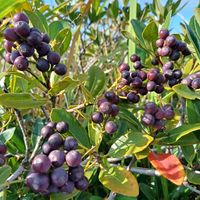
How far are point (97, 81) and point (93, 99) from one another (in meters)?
0.04

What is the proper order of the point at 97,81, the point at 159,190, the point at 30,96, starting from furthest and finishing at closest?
the point at 159,190 < the point at 97,81 < the point at 30,96

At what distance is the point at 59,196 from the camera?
708 mm

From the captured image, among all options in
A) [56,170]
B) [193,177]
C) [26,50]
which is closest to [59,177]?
[56,170]

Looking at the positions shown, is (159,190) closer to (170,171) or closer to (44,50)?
(170,171)

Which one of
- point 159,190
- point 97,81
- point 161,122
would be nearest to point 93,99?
point 97,81

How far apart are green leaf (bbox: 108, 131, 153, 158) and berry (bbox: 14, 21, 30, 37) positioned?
0.26m

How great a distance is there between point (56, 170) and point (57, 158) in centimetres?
2

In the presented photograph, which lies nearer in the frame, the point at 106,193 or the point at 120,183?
the point at 120,183

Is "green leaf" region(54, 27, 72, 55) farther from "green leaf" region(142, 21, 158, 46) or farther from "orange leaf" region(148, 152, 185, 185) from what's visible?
"orange leaf" region(148, 152, 185, 185)

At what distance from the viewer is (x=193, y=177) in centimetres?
84

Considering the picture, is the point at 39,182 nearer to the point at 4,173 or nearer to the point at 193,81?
the point at 4,173

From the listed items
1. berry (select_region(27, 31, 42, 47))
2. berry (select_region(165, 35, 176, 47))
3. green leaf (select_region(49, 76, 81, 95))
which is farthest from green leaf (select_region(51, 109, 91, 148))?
berry (select_region(165, 35, 176, 47))

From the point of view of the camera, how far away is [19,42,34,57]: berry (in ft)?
2.31

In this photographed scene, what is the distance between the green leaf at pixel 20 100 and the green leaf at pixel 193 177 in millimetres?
317
